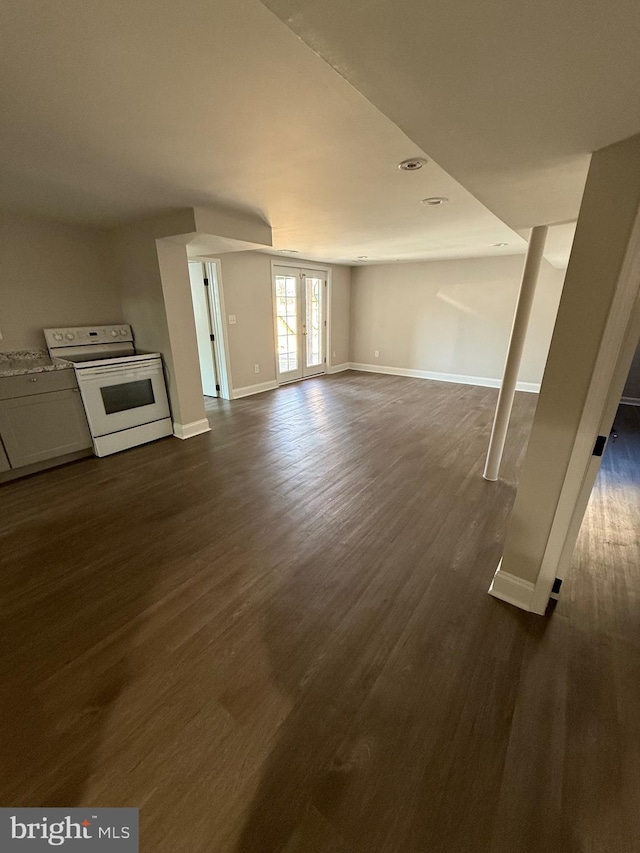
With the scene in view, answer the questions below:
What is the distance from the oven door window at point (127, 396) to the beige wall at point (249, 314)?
185cm

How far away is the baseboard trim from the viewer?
177 centimetres

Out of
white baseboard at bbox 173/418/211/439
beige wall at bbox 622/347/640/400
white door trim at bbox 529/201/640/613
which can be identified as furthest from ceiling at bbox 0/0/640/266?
beige wall at bbox 622/347/640/400

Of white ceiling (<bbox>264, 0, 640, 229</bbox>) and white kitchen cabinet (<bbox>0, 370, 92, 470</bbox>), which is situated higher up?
white ceiling (<bbox>264, 0, 640, 229</bbox>)

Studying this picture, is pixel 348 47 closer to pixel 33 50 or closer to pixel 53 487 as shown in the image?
pixel 33 50

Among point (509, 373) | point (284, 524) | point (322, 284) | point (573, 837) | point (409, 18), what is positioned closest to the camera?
point (409, 18)

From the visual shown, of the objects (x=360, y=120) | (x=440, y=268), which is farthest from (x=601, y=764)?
(x=440, y=268)

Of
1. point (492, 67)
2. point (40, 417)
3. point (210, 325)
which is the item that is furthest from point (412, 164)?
point (210, 325)

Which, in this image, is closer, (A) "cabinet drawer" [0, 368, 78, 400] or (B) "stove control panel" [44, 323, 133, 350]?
(A) "cabinet drawer" [0, 368, 78, 400]

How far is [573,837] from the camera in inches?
40.0

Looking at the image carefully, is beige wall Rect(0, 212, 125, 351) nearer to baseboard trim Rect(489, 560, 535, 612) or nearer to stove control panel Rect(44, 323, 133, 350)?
stove control panel Rect(44, 323, 133, 350)

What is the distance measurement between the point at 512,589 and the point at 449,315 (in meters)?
5.73

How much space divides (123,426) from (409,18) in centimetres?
389

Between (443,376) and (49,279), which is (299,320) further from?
(49,279)

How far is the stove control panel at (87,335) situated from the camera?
11.5ft
